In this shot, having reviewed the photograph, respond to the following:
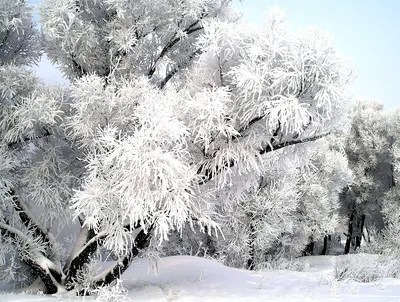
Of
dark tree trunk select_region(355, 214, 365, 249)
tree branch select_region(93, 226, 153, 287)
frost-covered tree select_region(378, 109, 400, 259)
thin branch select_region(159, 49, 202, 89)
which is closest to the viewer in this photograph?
tree branch select_region(93, 226, 153, 287)

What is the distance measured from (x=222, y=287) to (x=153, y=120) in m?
3.72

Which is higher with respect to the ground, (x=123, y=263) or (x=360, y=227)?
(x=123, y=263)

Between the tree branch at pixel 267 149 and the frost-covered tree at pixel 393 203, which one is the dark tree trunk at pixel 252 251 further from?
the frost-covered tree at pixel 393 203

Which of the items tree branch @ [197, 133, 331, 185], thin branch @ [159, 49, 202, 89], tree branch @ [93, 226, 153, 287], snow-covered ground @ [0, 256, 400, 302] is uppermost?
thin branch @ [159, 49, 202, 89]

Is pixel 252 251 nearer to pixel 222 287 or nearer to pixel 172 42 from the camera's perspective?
pixel 222 287

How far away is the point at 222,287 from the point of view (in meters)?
7.87

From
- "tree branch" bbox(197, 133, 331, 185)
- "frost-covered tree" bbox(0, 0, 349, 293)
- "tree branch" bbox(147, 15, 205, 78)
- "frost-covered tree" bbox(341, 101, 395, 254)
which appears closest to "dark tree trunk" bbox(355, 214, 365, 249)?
"frost-covered tree" bbox(341, 101, 395, 254)

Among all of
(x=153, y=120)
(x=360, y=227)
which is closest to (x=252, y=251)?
(x=153, y=120)

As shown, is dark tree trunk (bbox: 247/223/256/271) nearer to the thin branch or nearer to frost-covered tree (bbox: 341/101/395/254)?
the thin branch

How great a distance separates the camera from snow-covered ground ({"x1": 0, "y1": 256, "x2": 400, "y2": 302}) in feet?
21.1

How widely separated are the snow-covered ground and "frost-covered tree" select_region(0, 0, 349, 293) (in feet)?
3.02

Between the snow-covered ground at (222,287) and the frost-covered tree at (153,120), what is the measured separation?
92cm

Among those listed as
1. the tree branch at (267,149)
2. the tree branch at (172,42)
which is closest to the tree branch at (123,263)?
the tree branch at (267,149)

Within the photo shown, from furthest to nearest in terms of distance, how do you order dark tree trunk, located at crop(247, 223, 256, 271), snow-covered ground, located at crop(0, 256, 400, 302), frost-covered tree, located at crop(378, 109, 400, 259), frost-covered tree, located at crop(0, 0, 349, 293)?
frost-covered tree, located at crop(378, 109, 400, 259), dark tree trunk, located at crop(247, 223, 256, 271), snow-covered ground, located at crop(0, 256, 400, 302), frost-covered tree, located at crop(0, 0, 349, 293)
